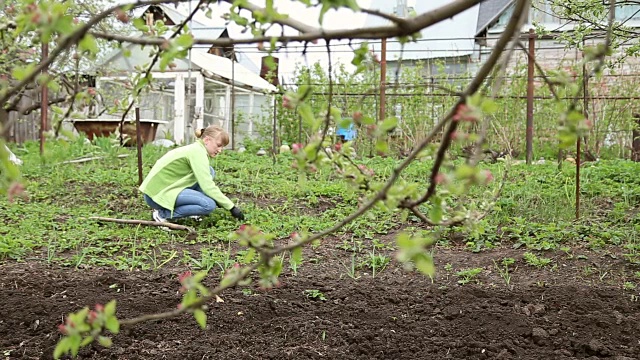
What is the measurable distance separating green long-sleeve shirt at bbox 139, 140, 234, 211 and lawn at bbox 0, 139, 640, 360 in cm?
28

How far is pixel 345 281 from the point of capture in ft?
11.7

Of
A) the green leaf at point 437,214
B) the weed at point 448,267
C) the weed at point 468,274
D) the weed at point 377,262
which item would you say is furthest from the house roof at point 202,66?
the green leaf at point 437,214

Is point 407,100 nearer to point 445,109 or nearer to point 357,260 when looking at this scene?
point 445,109

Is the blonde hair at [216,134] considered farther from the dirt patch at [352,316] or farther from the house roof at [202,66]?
the house roof at [202,66]

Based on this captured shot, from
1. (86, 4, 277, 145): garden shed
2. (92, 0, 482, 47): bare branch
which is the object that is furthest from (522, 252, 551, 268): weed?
(86, 4, 277, 145): garden shed

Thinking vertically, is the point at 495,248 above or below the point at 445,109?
below

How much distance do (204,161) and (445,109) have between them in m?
5.47

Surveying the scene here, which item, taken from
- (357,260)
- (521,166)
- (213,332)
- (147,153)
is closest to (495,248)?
(357,260)

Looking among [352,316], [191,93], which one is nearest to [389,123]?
[352,316]

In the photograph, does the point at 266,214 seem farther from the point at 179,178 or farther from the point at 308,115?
the point at 308,115

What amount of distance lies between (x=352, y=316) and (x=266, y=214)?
7.69 feet

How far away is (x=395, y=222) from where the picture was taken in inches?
199

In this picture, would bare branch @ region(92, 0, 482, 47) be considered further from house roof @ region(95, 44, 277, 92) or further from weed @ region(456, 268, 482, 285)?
house roof @ region(95, 44, 277, 92)

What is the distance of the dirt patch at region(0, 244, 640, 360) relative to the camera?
8.96 ft
